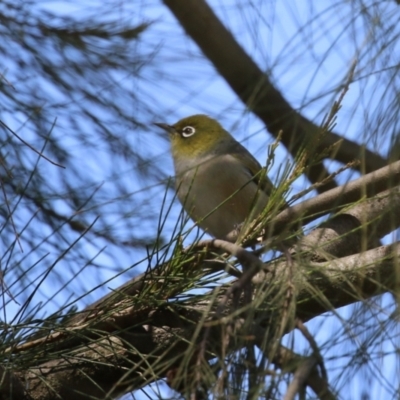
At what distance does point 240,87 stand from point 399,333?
231 cm

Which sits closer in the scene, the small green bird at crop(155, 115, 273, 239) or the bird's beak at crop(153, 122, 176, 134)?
the small green bird at crop(155, 115, 273, 239)

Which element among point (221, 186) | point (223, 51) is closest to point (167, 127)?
point (221, 186)

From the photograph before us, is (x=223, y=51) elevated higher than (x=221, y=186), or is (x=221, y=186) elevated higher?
(x=223, y=51)

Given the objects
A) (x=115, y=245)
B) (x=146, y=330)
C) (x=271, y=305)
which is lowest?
(x=271, y=305)

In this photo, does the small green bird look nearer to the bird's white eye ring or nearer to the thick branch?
the bird's white eye ring

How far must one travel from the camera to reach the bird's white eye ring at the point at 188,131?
4441 mm

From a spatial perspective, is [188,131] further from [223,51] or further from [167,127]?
[223,51]

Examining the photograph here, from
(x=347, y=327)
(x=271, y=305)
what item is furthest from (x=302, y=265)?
(x=347, y=327)

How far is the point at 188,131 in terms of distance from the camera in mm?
4473

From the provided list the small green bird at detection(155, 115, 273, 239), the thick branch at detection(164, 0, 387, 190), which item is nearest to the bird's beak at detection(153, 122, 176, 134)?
the small green bird at detection(155, 115, 273, 239)

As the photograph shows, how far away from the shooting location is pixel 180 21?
356 centimetres

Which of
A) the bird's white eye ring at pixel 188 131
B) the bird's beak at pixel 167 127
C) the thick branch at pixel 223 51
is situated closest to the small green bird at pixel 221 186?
the bird's beak at pixel 167 127

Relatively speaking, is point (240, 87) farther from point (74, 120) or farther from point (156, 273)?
point (156, 273)

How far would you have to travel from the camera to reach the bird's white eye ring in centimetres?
444
